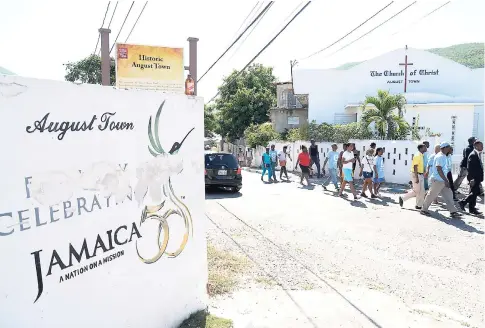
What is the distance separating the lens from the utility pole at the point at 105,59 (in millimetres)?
6988

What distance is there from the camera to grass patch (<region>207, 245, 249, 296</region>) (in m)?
4.83

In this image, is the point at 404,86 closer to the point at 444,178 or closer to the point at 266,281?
the point at 444,178

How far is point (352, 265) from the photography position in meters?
5.79

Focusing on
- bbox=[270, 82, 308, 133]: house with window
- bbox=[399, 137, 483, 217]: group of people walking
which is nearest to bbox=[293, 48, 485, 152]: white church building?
bbox=[270, 82, 308, 133]: house with window

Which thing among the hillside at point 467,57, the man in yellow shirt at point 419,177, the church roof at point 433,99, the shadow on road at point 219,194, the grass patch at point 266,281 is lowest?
the grass patch at point 266,281

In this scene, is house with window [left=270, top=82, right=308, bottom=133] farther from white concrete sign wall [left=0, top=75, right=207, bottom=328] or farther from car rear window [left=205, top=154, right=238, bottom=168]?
white concrete sign wall [left=0, top=75, right=207, bottom=328]

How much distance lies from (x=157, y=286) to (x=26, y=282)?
1337mm

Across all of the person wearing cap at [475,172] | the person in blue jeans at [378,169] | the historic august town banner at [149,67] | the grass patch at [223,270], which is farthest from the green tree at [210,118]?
the grass patch at [223,270]

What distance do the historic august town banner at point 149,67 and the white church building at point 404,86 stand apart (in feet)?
58.9

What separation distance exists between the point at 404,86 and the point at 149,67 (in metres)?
21.9

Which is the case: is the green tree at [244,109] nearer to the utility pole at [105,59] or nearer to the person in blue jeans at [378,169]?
the person in blue jeans at [378,169]

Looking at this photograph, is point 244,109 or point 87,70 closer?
point 87,70

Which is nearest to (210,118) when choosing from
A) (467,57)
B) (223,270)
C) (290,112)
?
(290,112)

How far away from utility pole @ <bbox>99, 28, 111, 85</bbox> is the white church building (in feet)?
62.0
